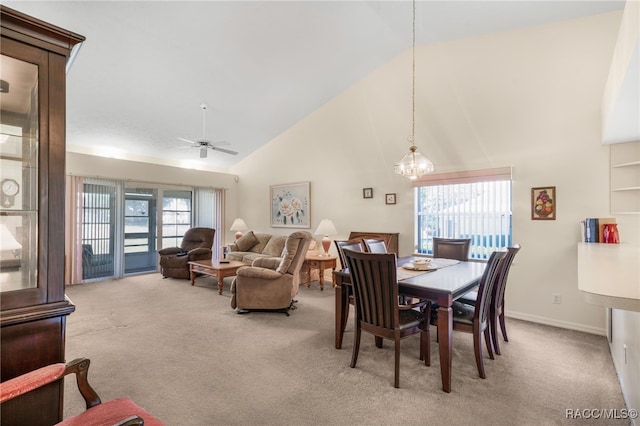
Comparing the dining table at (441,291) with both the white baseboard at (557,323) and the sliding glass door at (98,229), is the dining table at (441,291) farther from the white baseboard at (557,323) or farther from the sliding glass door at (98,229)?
the sliding glass door at (98,229)

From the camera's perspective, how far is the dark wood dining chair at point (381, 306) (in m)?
2.22

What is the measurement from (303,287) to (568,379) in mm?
3704

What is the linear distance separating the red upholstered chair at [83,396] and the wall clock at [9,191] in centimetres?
65

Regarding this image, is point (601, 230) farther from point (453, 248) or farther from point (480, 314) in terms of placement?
point (480, 314)

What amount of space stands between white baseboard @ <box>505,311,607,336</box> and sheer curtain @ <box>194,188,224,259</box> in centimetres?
612

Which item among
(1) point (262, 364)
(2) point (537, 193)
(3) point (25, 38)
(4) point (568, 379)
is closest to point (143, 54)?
(3) point (25, 38)

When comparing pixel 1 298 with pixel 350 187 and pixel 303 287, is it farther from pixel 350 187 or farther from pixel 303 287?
pixel 350 187

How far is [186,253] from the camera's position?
6168 mm

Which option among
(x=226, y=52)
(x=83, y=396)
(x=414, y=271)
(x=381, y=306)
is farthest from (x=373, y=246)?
(x=226, y=52)

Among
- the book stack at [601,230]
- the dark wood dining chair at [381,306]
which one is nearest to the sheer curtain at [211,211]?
the dark wood dining chair at [381,306]

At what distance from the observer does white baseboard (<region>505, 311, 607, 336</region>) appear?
129 inches

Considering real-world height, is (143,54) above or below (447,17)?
below

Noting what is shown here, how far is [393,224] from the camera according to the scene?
4.96 metres

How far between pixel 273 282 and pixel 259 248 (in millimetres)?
2841
